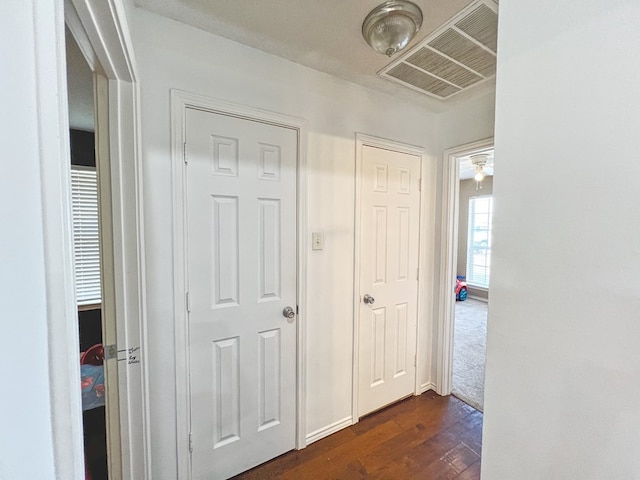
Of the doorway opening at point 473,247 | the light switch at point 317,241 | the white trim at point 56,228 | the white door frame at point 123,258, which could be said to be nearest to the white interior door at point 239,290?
the light switch at point 317,241

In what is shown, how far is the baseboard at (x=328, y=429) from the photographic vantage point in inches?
71.3

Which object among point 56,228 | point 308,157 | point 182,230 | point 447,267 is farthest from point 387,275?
point 56,228

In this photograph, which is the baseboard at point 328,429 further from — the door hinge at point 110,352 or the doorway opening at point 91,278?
the door hinge at point 110,352

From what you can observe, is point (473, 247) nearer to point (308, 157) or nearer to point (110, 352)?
point (308, 157)

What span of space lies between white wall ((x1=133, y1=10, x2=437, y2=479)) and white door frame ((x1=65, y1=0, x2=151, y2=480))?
0.40ft

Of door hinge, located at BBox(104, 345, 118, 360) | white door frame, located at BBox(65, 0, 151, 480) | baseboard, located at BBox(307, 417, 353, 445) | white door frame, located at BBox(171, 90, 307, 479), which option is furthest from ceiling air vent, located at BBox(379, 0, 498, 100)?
baseboard, located at BBox(307, 417, 353, 445)

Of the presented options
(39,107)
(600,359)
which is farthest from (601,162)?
(39,107)

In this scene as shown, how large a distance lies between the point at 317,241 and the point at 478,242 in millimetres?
5192

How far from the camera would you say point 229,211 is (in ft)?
4.89

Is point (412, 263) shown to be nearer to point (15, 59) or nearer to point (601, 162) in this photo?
point (601, 162)

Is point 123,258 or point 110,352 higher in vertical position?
point 123,258

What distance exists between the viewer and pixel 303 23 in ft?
4.38

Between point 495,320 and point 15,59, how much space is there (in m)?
1.02

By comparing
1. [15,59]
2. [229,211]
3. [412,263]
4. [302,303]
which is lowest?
[302,303]
